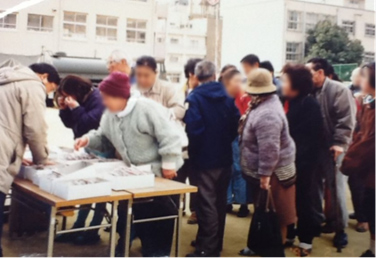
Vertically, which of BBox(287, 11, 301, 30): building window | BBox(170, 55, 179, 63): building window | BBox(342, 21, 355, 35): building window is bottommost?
BBox(170, 55, 179, 63): building window

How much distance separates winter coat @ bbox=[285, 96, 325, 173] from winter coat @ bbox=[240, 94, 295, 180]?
5.4 inches

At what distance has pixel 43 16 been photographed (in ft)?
6.91

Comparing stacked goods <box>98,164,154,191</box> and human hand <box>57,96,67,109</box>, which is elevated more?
human hand <box>57,96,67,109</box>

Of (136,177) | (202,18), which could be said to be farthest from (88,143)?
(202,18)

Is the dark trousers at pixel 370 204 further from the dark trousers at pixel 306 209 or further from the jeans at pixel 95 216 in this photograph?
the jeans at pixel 95 216

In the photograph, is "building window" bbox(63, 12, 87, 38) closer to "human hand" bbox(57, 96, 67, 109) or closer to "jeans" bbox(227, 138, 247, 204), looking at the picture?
"human hand" bbox(57, 96, 67, 109)

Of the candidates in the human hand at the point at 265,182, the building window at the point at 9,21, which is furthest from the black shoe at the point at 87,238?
the building window at the point at 9,21

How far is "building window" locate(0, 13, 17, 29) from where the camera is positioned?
1919 mm

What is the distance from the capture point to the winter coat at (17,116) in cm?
164

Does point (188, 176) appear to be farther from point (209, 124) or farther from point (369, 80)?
point (369, 80)

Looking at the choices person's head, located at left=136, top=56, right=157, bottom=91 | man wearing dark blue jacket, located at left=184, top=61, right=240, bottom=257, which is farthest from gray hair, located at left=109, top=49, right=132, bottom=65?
man wearing dark blue jacket, located at left=184, top=61, right=240, bottom=257

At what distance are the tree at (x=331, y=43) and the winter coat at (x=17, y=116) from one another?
157cm

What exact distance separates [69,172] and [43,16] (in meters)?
0.85

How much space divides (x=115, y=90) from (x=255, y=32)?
5.06 ft
